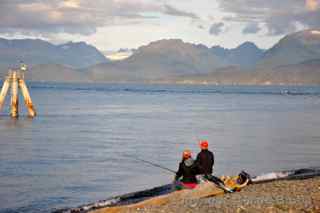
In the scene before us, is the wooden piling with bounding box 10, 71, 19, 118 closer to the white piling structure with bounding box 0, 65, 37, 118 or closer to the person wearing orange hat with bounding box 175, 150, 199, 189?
the white piling structure with bounding box 0, 65, 37, 118

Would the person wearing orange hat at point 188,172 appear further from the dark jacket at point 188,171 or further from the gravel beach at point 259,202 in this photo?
the gravel beach at point 259,202


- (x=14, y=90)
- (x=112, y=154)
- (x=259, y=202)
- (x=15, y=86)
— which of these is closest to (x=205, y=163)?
(x=259, y=202)

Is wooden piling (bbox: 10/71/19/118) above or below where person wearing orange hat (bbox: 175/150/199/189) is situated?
above

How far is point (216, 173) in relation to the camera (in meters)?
27.4

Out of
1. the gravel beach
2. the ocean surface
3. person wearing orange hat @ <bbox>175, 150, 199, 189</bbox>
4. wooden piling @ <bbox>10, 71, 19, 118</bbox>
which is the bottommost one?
the ocean surface

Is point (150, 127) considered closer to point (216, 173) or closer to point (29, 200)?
point (216, 173)

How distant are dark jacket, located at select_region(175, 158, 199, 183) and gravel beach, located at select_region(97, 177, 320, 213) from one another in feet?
3.31

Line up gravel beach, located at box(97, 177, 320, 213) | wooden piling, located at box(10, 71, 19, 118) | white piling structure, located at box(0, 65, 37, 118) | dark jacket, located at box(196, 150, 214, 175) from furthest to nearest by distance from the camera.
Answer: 1. white piling structure, located at box(0, 65, 37, 118)
2. wooden piling, located at box(10, 71, 19, 118)
3. dark jacket, located at box(196, 150, 214, 175)
4. gravel beach, located at box(97, 177, 320, 213)

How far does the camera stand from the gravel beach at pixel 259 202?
1516cm

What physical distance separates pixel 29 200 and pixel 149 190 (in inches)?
169

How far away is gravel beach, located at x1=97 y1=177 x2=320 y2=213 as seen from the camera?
15.2 meters

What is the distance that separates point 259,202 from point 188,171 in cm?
291

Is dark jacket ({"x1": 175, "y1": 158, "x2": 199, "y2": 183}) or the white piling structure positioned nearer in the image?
dark jacket ({"x1": 175, "y1": 158, "x2": 199, "y2": 183})

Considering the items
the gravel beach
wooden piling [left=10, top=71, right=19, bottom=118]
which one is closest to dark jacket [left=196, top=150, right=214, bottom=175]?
the gravel beach
